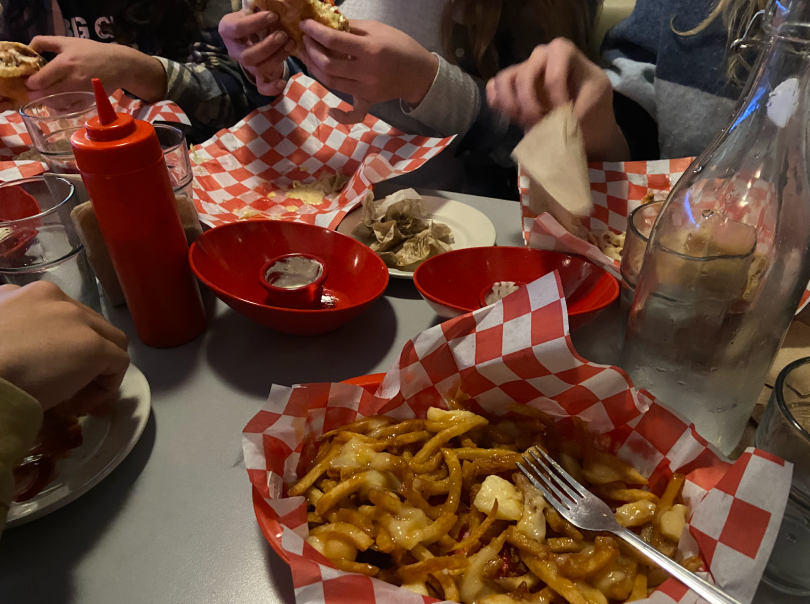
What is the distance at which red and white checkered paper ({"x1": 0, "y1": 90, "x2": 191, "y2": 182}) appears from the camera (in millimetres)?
1205

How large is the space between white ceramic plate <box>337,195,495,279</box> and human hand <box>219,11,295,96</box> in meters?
0.54

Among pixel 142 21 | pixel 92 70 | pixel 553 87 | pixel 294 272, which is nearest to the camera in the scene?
pixel 294 272

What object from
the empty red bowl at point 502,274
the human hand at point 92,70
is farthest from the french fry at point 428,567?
the human hand at point 92,70

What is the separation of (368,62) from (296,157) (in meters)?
0.32

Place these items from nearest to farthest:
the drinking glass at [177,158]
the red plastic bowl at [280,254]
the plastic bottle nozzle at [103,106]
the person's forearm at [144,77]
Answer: the plastic bottle nozzle at [103,106]
the red plastic bowl at [280,254]
the drinking glass at [177,158]
the person's forearm at [144,77]

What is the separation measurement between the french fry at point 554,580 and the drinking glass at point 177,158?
783 millimetres

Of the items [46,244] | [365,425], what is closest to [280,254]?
[46,244]

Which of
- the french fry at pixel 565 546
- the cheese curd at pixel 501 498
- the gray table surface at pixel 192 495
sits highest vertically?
the cheese curd at pixel 501 498

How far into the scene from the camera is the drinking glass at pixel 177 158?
2.96ft

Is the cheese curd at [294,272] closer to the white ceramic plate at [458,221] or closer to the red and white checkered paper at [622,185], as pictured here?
the white ceramic plate at [458,221]

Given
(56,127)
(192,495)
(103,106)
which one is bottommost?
(192,495)

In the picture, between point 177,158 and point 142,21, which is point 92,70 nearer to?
point 142,21

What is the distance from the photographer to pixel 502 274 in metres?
0.92

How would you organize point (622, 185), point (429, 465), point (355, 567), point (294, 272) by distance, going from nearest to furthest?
point (355, 567) < point (429, 465) < point (294, 272) < point (622, 185)
